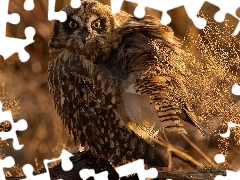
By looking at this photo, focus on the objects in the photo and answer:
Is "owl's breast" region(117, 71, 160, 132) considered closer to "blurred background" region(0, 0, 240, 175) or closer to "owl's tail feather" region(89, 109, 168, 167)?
"owl's tail feather" region(89, 109, 168, 167)

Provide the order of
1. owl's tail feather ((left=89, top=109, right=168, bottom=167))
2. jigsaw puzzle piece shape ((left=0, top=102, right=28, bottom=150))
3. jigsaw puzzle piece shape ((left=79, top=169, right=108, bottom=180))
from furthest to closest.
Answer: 1. owl's tail feather ((left=89, top=109, right=168, bottom=167))
2. jigsaw puzzle piece shape ((left=0, top=102, right=28, bottom=150))
3. jigsaw puzzle piece shape ((left=79, top=169, right=108, bottom=180))

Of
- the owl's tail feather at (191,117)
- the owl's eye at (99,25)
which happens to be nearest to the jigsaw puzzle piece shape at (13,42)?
the owl's eye at (99,25)

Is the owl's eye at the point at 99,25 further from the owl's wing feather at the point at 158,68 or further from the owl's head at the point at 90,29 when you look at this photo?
→ the owl's wing feather at the point at 158,68

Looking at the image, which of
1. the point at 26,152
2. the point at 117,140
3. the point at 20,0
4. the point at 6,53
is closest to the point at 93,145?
the point at 117,140

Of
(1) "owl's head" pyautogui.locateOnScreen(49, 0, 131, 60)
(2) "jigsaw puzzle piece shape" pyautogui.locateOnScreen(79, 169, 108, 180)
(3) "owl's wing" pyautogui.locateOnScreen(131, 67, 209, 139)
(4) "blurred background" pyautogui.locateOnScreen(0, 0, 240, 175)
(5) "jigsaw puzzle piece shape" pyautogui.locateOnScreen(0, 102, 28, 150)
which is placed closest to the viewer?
(2) "jigsaw puzzle piece shape" pyautogui.locateOnScreen(79, 169, 108, 180)

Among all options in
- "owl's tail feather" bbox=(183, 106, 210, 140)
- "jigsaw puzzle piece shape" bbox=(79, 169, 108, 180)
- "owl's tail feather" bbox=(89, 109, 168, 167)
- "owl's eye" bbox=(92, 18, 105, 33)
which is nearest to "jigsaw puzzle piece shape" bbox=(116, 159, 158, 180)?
"owl's tail feather" bbox=(89, 109, 168, 167)

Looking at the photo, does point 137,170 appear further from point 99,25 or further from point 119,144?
point 99,25

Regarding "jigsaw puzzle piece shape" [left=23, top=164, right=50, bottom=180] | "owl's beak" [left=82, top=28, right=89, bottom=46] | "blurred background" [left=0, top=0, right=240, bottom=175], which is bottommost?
"blurred background" [left=0, top=0, right=240, bottom=175]

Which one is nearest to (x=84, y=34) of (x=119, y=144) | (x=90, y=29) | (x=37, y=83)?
(x=90, y=29)
